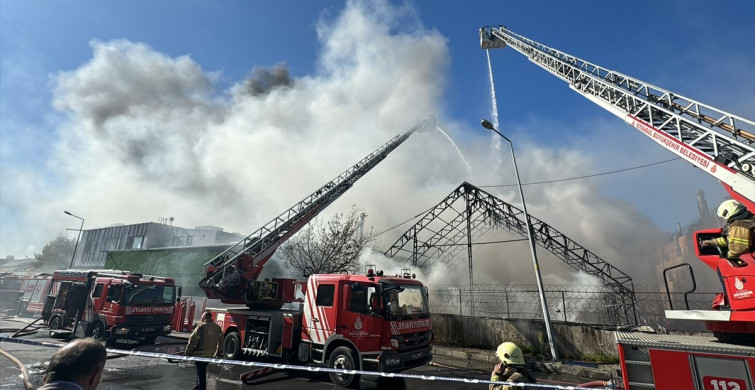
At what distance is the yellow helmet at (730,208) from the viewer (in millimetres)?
4473

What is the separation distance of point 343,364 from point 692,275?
6986 mm

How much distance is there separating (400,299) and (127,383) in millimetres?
6973

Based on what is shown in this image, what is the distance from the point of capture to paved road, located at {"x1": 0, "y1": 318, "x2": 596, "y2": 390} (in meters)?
8.23

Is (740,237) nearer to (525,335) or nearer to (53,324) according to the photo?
(525,335)

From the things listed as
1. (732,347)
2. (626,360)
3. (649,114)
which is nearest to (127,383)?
(626,360)

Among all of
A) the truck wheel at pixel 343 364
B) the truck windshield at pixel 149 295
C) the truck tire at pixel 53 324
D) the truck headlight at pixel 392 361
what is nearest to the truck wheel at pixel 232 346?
the truck wheel at pixel 343 364

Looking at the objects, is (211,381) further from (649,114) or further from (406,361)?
(649,114)

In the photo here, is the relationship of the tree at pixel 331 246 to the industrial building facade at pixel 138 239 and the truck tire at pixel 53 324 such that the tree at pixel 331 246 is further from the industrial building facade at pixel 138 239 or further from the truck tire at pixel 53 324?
the industrial building facade at pixel 138 239

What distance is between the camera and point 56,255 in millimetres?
75125

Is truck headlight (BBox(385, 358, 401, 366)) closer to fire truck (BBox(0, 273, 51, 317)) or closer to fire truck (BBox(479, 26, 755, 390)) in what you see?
fire truck (BBox(479, 26, 755, 390))

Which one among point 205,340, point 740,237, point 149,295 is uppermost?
point 740,237

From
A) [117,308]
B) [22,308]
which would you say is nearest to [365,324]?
[117,308]

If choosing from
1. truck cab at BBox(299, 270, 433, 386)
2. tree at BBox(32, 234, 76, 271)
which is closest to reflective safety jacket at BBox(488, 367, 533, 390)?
truck cab at BBox(299, 270, 433, 386)

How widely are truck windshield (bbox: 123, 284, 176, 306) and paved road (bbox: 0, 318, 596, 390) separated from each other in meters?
2.49
